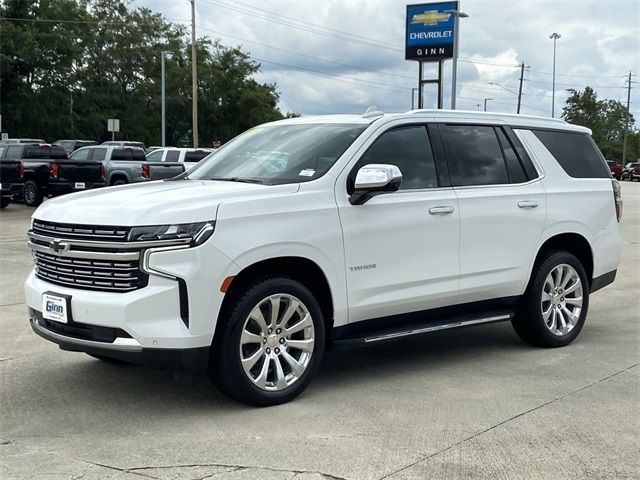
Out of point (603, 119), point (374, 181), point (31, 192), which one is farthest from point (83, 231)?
point (603, 119)

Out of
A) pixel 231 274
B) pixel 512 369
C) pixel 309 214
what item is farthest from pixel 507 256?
pixel 231 274

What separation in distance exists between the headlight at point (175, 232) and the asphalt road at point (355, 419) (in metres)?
1.10

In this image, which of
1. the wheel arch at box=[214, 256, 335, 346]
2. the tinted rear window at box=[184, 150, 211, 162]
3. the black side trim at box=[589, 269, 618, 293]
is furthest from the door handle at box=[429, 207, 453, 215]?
the tinted rear window at box=[184, 150, 211, 162]

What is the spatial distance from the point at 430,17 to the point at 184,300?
116 feet

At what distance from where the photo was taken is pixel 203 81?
211 ft

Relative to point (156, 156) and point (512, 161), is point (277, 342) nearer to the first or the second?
point (512, 161)

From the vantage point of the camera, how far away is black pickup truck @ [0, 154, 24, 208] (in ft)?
67.2

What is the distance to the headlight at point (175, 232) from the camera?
4.43m

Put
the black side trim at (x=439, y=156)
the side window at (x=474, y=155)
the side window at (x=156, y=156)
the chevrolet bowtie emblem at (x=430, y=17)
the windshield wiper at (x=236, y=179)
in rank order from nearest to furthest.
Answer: the windshield wiper at (x=236, y=179) → the black side trim at (x=439, y=156) → the side window at (x=474, y=155) → the side window at (x=156, y=156) → the chevrolet bowtie emblem at (x=430, y=17)

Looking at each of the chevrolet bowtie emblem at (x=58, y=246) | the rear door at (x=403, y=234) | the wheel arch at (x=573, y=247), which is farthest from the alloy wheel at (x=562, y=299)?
the chevrolet bowtie emblem at (x=58, y=246)

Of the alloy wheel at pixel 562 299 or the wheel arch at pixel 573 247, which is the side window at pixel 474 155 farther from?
the alloy wheel at pixel 562 299

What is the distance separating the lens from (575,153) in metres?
7.04

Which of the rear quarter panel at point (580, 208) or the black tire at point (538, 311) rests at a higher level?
the rear quarter panel at point (580, 208)

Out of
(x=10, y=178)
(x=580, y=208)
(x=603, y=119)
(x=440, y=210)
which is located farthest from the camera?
(x=603, y=119)
